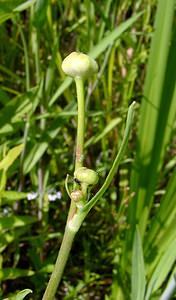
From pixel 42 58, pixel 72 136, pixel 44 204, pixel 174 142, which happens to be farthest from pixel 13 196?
pixel 174 142

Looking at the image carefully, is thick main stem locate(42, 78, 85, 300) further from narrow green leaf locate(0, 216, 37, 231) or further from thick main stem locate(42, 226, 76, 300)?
narrow green leaf locate(0, 216, 37, 231)

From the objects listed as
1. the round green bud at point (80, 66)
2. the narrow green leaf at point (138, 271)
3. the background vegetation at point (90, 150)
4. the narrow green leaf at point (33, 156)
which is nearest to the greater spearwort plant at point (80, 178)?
the round green bud at point (80, 66)

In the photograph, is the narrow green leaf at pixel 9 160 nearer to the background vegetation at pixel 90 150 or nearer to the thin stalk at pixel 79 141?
the background vegetation at pixel 90 150

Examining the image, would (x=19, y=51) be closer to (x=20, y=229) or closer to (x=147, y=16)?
(x=147, y=16)

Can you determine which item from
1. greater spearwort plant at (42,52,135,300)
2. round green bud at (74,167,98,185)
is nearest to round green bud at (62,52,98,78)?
greater spearwort plant at (42,52,135,300)

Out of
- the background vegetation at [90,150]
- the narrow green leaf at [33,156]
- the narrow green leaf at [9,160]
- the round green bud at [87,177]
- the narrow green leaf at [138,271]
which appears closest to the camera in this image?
the round green bud at [87,177]
